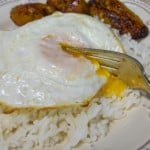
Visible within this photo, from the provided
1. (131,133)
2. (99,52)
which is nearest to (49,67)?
(99,52)

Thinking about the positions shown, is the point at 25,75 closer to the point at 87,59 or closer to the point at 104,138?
the point at 87,59

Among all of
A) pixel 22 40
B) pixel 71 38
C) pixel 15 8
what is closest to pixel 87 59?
pixel 71 38

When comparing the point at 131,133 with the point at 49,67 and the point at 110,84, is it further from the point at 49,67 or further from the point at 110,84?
the point at 49,67

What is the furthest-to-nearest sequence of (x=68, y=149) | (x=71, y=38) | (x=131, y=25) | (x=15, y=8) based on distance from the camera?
(x=15, y=8) < (x=131, y=25) < (x=71, y=38) < (x=68, y=149)

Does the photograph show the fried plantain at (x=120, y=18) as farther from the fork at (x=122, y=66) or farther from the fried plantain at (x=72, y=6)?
the fork at (x=122, y=66)

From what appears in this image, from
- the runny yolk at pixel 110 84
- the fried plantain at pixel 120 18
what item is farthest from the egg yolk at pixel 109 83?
the fried plantain at pixel 120 18

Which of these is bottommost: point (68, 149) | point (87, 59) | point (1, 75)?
point (68, 149)

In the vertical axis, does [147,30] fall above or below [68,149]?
above
